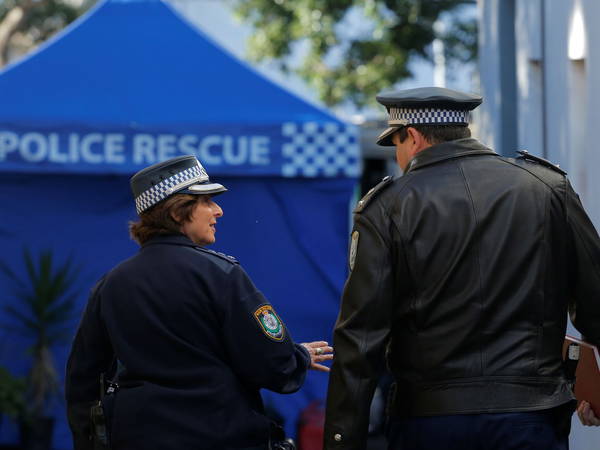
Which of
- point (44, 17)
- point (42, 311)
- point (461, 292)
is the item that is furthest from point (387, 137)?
point (44, 17)

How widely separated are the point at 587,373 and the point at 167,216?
1.43 meters

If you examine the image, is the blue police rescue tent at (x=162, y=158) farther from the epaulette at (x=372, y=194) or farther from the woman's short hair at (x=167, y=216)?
the epaulette at (x=372, y=194)

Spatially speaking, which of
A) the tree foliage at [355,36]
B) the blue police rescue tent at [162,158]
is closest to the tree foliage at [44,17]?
the tree foliage at [355,36]

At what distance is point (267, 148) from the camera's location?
724 centimetres

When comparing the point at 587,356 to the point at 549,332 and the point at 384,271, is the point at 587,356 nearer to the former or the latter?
the point at 549,332

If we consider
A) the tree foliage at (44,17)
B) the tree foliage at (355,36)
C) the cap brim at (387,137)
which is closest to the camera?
the cap brim at (387,137)

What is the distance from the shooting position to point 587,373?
3383 millimetres

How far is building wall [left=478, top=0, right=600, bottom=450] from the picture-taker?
16.9 feet

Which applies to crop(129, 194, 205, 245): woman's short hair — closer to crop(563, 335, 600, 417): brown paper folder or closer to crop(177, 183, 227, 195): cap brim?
crop(177, 183, 227, 195): cap brim

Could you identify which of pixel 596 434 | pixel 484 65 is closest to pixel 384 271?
pixel 596 434

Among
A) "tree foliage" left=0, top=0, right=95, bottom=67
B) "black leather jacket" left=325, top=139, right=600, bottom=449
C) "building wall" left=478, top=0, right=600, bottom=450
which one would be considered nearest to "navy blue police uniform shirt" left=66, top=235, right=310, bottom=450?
"black leather jacket" left=325, top=139, right=600, bottom=449

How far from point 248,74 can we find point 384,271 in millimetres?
4719

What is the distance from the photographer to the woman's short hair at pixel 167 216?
138 inches

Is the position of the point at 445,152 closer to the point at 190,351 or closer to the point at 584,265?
the point at 584,265
